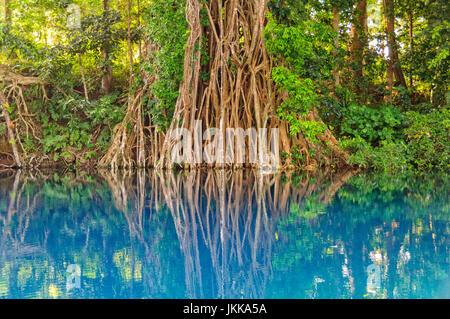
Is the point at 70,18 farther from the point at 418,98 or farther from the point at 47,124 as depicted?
the point at 418,98

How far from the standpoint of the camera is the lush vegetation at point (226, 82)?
38.4 ft

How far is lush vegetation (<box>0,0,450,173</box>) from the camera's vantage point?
11.7 meters

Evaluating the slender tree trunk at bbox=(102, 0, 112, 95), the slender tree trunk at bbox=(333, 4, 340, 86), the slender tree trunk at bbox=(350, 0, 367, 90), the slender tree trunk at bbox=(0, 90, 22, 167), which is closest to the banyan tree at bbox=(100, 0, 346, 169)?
the slender tree trunk at bbox=(333, 4, 340, 86)

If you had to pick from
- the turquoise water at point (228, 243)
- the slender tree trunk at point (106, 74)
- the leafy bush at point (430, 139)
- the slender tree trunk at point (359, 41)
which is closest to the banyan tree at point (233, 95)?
the leafy bush at point (430, 139)

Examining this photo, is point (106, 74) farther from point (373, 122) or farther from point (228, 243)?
point (228, 243)

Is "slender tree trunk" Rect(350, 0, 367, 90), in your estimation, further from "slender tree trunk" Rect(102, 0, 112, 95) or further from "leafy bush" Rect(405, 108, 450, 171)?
"slender tree trunk" Rect(102, 0, 112, 95)

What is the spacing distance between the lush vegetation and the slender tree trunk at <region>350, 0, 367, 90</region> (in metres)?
0.03

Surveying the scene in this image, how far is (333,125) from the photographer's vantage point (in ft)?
44.1

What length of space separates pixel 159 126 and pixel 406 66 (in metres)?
8.14

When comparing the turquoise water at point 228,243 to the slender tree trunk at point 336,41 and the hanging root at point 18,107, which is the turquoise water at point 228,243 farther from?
the hanging root at point 18,107

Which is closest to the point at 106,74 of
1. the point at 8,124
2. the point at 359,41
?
the point at 8,124

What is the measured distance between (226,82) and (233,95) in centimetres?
38

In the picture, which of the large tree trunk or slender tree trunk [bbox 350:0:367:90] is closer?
the large tree trunk
